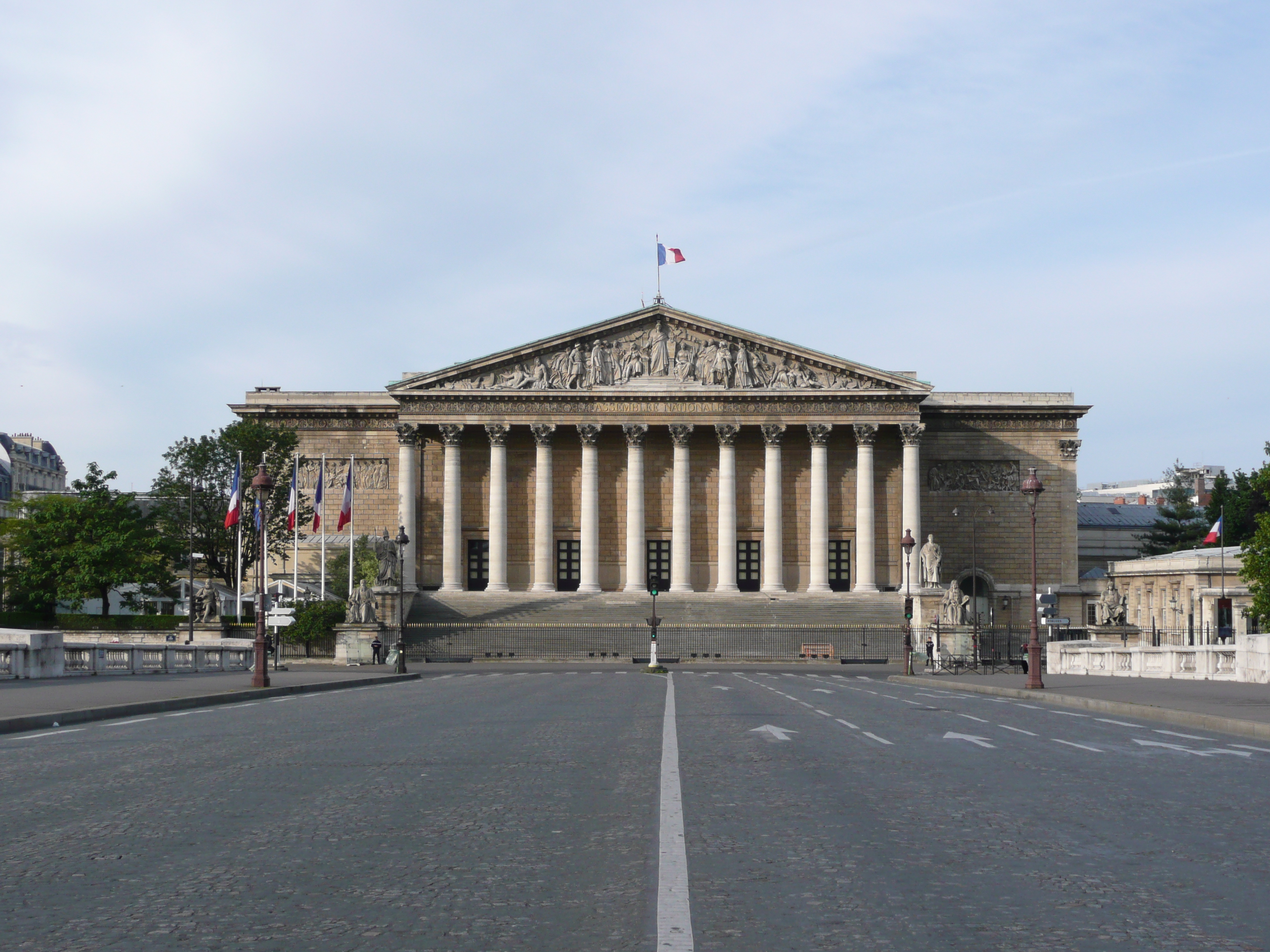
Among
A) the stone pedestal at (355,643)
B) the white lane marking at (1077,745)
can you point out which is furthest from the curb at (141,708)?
the stone pedestal at (355,643)

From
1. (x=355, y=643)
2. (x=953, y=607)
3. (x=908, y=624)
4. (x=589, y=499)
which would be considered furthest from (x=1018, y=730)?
(x=589, y=499)

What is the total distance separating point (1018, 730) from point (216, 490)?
192ft

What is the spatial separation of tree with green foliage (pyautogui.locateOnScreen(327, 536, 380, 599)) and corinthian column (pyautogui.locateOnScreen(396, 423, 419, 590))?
264cm

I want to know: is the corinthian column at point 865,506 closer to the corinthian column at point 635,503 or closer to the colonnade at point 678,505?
the colonnade at point 678,505

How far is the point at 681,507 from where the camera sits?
77.8 meters

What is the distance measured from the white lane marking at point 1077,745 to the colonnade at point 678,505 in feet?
193

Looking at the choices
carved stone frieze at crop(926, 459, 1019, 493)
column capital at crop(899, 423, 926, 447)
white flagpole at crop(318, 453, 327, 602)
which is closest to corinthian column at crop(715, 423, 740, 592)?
column capital at crop(899, 423, 926, 447)

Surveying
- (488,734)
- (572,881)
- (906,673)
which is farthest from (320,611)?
(572,881)

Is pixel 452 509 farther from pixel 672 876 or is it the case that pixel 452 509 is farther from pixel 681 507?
pixel 672 876

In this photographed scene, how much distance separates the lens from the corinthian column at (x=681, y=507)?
254 feet

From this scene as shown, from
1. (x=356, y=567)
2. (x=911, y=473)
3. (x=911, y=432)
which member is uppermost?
(x=911, y=432)

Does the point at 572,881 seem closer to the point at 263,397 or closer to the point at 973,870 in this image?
the point at 973,870

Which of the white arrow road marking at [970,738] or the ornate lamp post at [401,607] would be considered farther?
the ornate lamp post at [401,607]

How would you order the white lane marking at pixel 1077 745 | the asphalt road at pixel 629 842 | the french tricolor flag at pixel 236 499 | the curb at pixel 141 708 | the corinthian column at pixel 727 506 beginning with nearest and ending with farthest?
the asphalt road at pixel 629 842 < the white lane marking at pixel 1077 745 < the curb at pixel 141 708 < the french tricolor flag at pixel 236 499 < the corinthian column at pixel 727 506
